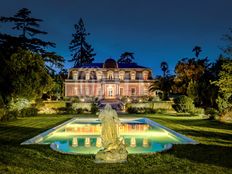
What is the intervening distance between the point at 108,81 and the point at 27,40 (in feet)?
56.6

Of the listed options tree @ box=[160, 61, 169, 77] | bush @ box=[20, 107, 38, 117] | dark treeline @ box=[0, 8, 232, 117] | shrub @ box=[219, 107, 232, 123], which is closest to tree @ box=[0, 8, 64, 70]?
dark treeline @ box=[0, 8, 232, 117]

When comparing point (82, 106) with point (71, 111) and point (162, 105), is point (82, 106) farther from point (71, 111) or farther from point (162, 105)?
point (162, 105)

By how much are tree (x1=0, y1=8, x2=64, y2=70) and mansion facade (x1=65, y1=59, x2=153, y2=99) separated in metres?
12.5

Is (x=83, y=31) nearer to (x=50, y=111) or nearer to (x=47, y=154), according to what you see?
(x=50, y=111)

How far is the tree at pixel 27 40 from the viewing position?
129 feet

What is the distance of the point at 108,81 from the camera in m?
57.9

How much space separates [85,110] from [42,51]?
40.9 feet

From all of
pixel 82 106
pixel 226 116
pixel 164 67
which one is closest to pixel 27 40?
pixel 82 106

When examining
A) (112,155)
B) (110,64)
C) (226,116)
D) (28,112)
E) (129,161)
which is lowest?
(129,161)

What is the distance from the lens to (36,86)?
28703 mm

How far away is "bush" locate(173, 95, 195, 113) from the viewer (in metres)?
33.2

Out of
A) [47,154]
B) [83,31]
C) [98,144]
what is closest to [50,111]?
[98,144]

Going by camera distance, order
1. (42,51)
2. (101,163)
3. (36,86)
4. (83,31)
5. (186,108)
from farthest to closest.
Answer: (83,31)
(42,51)
(186,108)
(36,86)
(101,163)

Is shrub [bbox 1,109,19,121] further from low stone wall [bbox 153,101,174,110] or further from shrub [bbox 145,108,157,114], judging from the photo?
low stone wall [bbox 153,101,174,110]
